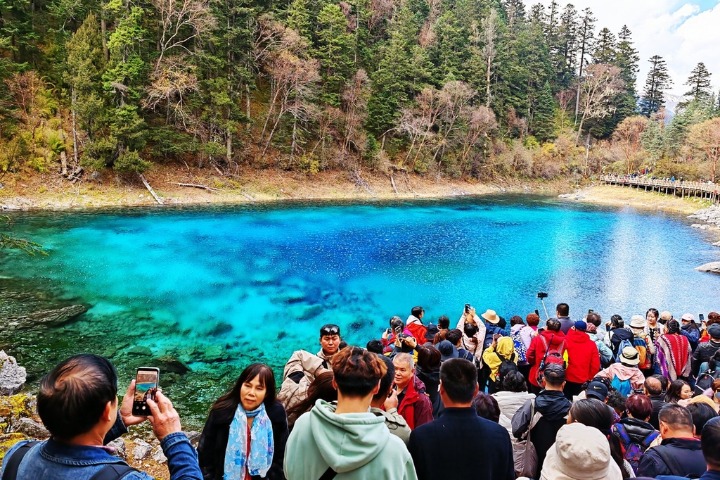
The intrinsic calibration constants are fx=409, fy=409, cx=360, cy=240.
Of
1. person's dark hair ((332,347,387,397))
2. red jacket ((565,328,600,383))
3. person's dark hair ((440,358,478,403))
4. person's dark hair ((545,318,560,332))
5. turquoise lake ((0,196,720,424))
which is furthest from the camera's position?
turquoise lake ((0,196,720,424))

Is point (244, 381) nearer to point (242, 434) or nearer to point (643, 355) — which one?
point (242, 434)

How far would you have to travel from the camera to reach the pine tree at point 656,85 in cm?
6481

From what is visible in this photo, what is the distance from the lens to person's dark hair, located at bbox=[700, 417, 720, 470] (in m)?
2.18

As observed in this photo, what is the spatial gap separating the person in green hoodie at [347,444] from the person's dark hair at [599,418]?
1495 millimetres

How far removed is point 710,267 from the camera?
15.9 meters

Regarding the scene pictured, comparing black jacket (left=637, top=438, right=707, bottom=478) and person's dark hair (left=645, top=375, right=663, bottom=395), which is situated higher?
black jacket (left=637, top=438, right=707, bottom=478)

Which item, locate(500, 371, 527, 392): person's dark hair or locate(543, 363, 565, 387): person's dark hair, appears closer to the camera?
locate(543, 363, 565, 387): person's dark hair

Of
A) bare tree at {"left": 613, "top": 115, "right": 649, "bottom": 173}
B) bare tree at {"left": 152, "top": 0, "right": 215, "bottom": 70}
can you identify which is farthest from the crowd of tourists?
bare tree at {"left": 613, "top": 115, "right": 649, "bottom": 173}

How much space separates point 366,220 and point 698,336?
778 inches

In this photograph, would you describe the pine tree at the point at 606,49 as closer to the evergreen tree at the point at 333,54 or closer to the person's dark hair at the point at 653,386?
the evergreen tree at the point at 333,54

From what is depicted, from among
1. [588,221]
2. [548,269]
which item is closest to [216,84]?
[548,269]

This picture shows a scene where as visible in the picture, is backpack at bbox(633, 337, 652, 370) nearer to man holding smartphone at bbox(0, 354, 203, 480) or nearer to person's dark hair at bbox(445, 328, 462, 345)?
person's dark hair at bbox(445, 328, 462, 345)

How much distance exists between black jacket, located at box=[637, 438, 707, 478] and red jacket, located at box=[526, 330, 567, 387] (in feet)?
8.49

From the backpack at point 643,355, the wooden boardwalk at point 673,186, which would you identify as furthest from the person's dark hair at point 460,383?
the wooden boardwalk at point 673,186
